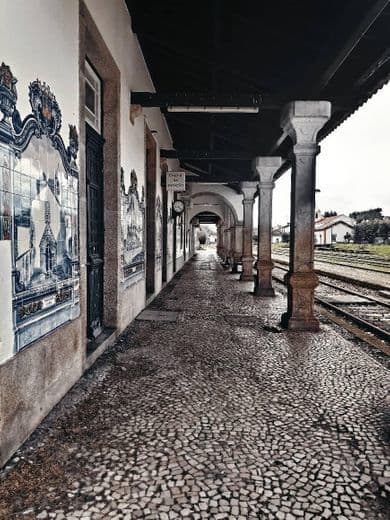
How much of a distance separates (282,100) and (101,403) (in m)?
5.16

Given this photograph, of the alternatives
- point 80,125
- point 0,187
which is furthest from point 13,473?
point 80,125

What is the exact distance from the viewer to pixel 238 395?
11.3 feet

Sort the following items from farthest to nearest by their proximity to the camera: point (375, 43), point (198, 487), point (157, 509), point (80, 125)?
point (375, 43)
point (80, 125)
point (198, 487)
point (157, 509)

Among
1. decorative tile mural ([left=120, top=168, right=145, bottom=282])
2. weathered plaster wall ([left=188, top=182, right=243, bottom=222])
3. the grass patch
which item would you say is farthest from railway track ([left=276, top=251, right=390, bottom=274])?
decorative tile mural ([left=120, top=168, right=145, bottom=282])

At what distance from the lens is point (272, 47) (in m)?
5.71

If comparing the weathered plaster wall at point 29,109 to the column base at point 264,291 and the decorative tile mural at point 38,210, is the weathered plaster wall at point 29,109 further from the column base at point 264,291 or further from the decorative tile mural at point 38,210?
the column base at point 264,291

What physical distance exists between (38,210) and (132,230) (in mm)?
3487

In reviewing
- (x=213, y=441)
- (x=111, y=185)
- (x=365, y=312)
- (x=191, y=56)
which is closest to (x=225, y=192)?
(x=365, y=312)

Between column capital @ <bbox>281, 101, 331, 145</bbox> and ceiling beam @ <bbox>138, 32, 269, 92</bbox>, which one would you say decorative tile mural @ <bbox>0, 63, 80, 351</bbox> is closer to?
ceiling beam @ <bbox>138, 32, 269, 92</bbox>

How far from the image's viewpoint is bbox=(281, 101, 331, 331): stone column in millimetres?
5957

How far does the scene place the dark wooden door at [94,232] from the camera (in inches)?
185

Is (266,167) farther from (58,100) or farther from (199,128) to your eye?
(58,100)

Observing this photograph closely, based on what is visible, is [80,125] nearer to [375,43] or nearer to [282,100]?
[282,100]

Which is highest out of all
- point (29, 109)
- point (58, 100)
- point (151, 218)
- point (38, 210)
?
point (58, 100)
